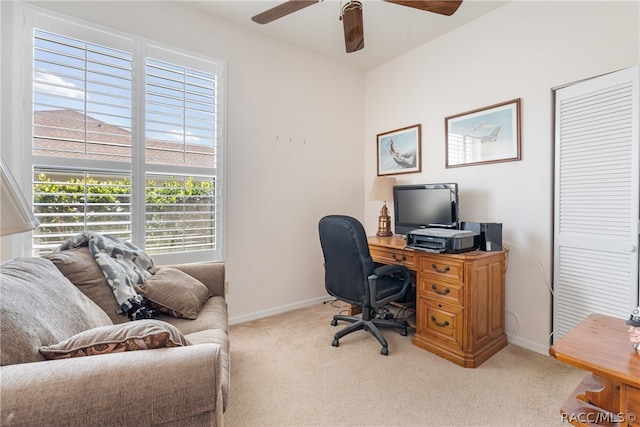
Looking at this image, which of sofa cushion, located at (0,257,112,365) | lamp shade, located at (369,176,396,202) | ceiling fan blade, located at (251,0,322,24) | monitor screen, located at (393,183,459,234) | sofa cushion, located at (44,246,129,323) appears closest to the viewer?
sofa cushion, located at (0,257,112,365)

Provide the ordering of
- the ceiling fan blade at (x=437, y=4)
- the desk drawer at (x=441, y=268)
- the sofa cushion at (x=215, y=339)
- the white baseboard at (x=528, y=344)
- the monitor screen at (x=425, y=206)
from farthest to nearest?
the monitor screen at (x=425, y=206) < the white baseboard at (x=528, y=344) < the desk drawer at (x=441, y=268) < the ceiling fan blade at (x=437, y=4) < the sofa cushion at (x=215, y=339)

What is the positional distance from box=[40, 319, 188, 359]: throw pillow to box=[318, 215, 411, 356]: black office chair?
138cm

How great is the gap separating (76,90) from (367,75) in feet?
9.51

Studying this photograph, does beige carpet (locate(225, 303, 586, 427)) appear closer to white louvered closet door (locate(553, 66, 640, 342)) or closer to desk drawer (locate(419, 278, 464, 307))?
desk drawer (locate(419, 278, 464, 307))

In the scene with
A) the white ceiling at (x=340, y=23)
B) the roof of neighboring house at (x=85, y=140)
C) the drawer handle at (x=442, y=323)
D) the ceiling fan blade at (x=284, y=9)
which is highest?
the white ceiling at (x=340, y=23)

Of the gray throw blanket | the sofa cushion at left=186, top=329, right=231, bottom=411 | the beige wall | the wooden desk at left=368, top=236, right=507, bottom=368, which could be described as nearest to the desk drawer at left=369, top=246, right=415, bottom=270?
the wooden desk at left=368, top=236, right=507, bottom=368

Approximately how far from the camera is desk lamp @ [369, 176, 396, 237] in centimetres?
297

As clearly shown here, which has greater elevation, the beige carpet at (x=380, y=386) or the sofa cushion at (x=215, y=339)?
the sofa cushion at (x=215, y=339)

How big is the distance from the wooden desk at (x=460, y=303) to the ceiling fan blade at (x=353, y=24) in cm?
158

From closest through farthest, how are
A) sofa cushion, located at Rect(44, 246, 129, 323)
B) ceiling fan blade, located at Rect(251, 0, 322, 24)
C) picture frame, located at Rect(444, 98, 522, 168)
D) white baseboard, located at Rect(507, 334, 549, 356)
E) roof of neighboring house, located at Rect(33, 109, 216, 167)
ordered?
sofa cushion, located at Rect(44, 246, 129, 323)
ceiling fan blade, located at Rect(251, 0, 322, 24)
roof of neighboring house, located at Rect(33, 109, 216, 167)
white baseboard, located at Rect(507, 334, 549, 356)
picture frame, located at Rect(444, 98, 522, 168)

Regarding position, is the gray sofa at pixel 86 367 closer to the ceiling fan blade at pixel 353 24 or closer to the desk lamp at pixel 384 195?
the ceiling fan blade at pixel 353 24

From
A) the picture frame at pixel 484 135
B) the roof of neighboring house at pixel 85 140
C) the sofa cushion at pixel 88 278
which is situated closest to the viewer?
the sofa cushion at pixel 88 278

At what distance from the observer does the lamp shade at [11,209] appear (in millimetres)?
845

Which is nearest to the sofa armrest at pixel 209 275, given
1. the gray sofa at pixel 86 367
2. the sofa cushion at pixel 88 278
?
the sofa cushion at pixel 88 278
